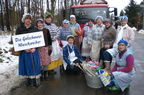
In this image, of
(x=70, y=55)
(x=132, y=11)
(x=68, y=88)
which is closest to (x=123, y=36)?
(x=70, y=55)

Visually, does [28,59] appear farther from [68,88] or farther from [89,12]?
[89,12]

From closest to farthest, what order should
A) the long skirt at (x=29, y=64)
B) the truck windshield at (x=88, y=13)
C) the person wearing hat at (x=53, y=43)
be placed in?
1. the long skirt at (x=29, y=64)
2. the person wearing hat at (x=53, y=43)
3. the truck windshield at (x=88, y=13)

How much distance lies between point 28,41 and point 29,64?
1.91 ft

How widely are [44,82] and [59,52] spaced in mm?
1145

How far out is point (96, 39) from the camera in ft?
17.5

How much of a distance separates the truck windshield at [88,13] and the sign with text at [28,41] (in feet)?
15.3

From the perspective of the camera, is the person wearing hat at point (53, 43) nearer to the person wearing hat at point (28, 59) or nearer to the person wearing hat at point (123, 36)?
the person wearing hat at point (28, 59)

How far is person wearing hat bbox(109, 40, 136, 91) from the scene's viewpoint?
11.7 ft

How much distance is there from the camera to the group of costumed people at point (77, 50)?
12.2ft

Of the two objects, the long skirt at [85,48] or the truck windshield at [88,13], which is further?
the truck windshield at [88,13]

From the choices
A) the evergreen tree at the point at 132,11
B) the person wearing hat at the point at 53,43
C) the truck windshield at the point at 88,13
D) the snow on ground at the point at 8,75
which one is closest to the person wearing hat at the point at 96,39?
the person wearing hat at the point at 53,43

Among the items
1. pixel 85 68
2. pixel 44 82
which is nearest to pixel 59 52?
pixel 44 82

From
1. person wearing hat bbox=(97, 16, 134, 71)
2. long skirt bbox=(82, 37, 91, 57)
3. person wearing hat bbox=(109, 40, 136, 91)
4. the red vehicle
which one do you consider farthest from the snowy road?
the red vehicle

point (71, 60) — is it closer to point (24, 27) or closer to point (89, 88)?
point (89, 88)
